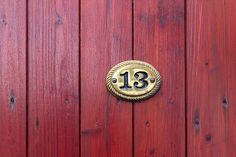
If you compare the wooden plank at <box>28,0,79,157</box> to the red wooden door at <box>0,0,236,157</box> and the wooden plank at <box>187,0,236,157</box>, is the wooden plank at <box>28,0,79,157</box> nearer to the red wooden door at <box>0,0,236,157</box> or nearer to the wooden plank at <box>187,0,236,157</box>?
the red wooden door at <box>0,0,236,157</box>

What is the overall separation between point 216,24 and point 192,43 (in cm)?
7

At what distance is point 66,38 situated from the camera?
886mm

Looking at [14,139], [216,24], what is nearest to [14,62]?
[14,139]

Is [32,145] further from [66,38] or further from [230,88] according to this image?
[230,88]

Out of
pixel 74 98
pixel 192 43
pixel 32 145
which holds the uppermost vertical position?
pixel 192 43

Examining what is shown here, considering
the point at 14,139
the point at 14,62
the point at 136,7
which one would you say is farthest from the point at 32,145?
the point at 136,7

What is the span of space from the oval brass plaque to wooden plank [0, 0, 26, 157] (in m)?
0.19

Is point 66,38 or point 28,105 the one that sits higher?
point 66,38

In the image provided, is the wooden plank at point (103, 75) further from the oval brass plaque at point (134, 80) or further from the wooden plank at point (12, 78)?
the wooden plank at point (12, 78)

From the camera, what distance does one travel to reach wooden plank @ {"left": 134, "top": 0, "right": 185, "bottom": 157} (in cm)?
88

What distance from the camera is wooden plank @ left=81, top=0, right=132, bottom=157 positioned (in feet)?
2.87

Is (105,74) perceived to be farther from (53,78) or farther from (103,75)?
(53,78)

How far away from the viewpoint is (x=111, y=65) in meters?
0.88

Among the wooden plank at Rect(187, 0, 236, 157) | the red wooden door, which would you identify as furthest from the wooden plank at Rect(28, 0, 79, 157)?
the wooden plank at Rect(187, 0, 236, 157)
